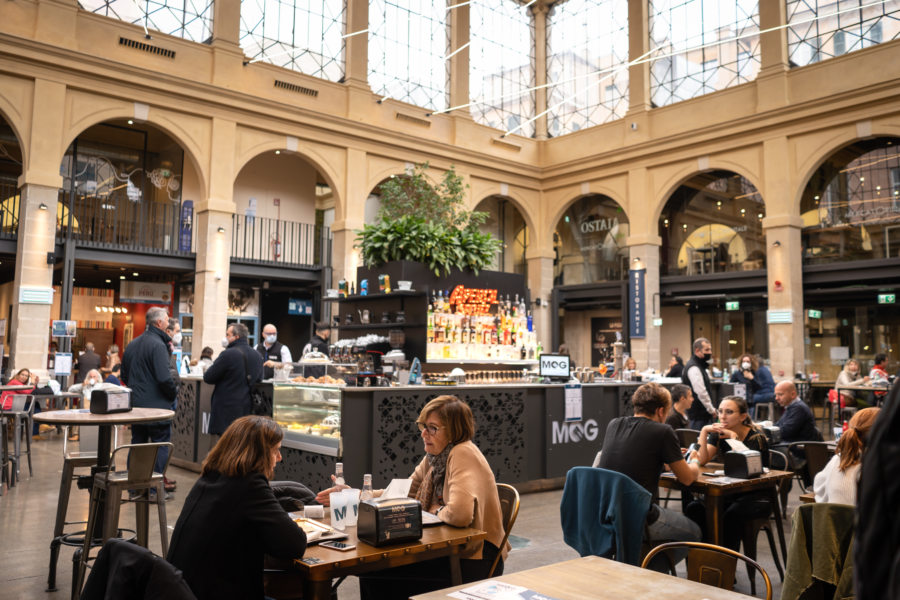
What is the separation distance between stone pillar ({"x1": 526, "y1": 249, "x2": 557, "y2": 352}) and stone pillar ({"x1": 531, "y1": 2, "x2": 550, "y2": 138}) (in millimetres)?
3484

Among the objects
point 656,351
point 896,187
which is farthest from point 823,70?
point 656,351

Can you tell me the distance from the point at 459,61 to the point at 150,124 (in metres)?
7.92

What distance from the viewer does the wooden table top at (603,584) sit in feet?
6.62

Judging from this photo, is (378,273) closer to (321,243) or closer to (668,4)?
(321,243)

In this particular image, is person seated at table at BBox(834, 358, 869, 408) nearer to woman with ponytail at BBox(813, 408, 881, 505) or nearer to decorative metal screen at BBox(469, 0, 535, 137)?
woman with ponytail at BBox(813, 408, 881, 505)

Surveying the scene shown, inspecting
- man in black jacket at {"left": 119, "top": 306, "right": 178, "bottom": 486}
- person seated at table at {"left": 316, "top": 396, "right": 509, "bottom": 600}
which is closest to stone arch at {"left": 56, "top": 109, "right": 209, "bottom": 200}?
man in black jacket at {"left": 119, "top": 306, "right": 178, "bottom": 486}

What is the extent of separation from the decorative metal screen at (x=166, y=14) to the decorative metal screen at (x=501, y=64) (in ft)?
22.6

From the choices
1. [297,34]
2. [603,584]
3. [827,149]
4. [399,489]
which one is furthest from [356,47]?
[603,584]

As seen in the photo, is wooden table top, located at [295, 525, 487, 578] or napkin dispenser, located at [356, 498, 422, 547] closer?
wooden table top, located at [295, 525, 487, 578]

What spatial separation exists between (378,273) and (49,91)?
7589 mm

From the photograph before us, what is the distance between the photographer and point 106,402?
4.50 m

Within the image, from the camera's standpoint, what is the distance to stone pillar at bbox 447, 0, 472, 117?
17.7 meters

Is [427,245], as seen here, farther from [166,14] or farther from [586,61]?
[586,61]

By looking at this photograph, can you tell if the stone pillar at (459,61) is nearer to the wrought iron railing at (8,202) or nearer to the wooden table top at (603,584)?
the wrought iron railing at (8,202)
